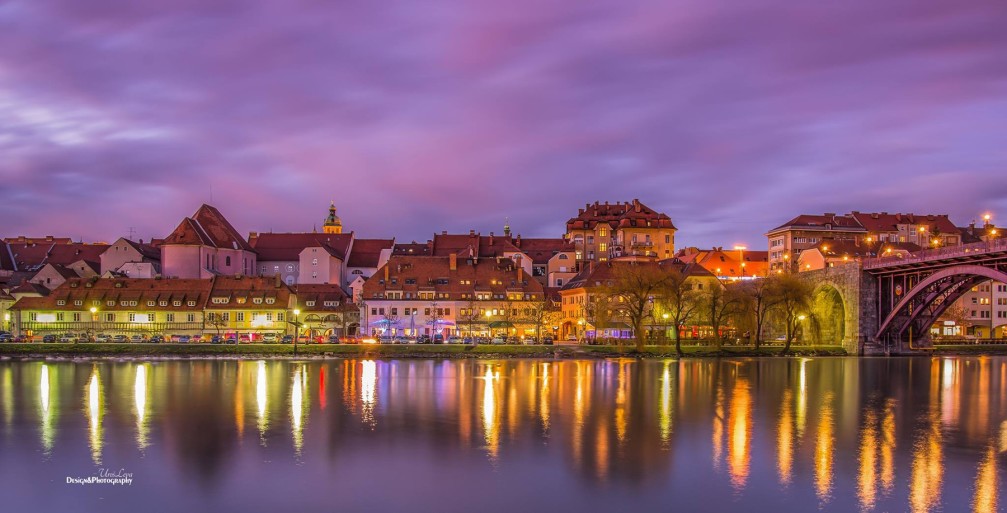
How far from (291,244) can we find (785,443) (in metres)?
95.6

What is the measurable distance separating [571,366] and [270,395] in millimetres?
25332

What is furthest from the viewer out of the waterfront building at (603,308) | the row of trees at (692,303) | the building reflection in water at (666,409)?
the waterfront building at (603,308)

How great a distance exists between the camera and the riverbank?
69062 millimetres

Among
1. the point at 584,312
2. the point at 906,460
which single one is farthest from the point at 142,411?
the point at 584,312

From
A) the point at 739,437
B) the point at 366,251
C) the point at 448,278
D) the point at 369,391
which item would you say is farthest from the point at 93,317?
the point at 739,437

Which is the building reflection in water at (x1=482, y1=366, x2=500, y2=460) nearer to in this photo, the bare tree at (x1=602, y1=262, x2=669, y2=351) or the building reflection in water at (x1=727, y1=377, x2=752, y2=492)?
the building reflection in water at (x1=727, y1=377, x2=752, y2=492)

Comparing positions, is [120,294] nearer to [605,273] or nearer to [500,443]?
[605,273]

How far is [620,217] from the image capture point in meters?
130

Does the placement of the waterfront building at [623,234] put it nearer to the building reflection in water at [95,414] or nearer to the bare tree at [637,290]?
the bare tree at [637,290]

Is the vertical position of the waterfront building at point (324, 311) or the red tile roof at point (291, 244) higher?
the red tile roof at point (291, 244)

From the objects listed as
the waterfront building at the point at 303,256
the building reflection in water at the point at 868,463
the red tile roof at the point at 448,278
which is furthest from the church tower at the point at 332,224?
the building reflection in water at the point at 868,463

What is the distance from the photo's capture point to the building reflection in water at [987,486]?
2058 cm

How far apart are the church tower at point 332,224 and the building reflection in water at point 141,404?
11978 cm

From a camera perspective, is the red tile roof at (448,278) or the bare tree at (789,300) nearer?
the bare tree at (789,300)
